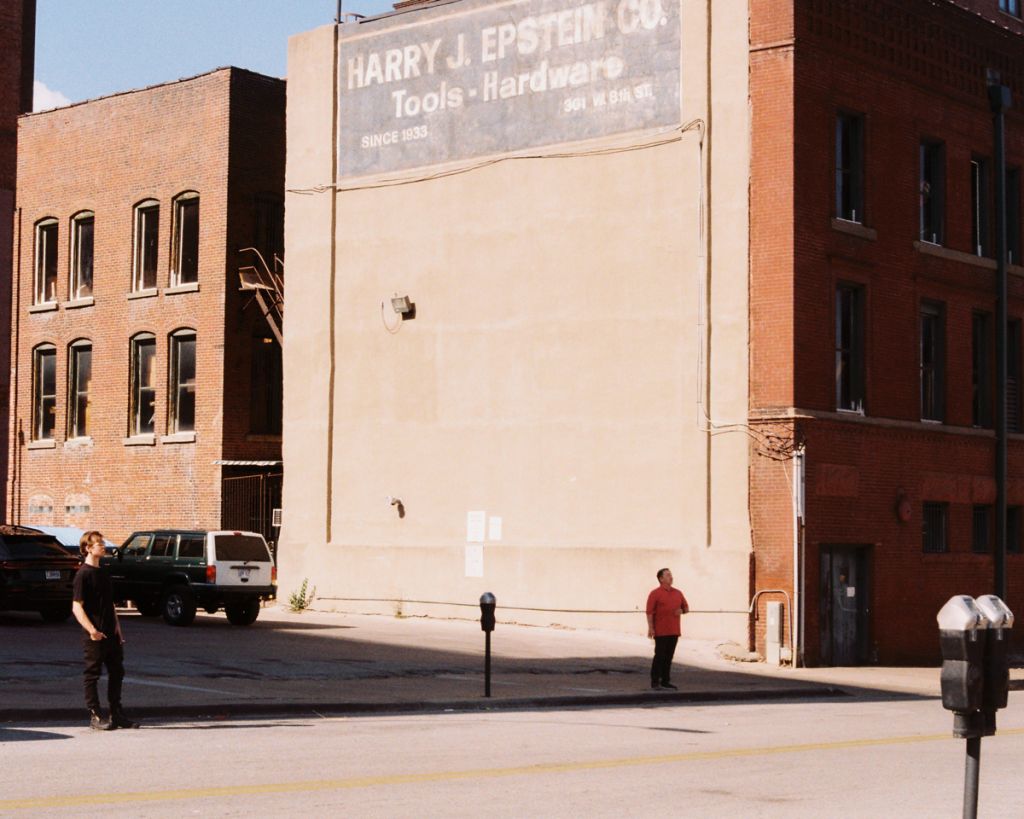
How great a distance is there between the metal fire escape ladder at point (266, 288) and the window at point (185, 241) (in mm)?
1637

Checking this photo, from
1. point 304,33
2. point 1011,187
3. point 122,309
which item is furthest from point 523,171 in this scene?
point 122,309

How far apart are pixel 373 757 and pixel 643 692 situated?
9.35 m

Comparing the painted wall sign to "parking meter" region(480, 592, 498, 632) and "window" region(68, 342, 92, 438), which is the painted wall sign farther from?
"parking meter" region(480, 592, 498, 632)

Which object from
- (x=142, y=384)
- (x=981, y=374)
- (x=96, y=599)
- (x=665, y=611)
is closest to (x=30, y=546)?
(x=142, y=384)

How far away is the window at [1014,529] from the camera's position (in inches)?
1430

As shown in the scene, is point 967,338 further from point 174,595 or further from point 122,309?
point 122,309

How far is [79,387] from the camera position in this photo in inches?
1794

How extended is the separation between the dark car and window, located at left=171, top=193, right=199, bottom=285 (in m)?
12.4

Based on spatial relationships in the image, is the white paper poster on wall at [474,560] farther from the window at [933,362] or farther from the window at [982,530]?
the window at [982,530]

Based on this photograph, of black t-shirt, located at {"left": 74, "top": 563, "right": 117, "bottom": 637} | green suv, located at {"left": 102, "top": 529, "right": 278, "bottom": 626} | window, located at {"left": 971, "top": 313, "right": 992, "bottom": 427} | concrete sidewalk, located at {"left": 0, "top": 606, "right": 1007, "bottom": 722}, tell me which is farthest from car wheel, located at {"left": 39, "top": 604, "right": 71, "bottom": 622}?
window, located at {"left": 971, "top": 313, "right": 992, "bottom": 427}

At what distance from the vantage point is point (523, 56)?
35.5 metres

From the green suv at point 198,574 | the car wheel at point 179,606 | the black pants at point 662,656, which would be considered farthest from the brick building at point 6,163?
the black pants at point 662,656

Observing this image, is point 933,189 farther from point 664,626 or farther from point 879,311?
point 664,626

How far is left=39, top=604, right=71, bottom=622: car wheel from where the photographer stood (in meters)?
31.9
